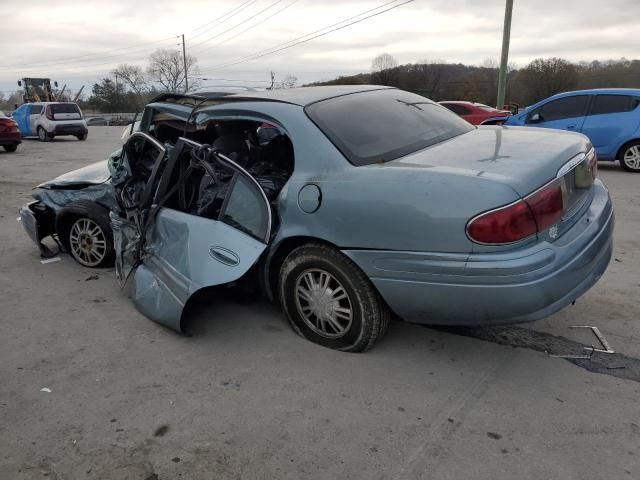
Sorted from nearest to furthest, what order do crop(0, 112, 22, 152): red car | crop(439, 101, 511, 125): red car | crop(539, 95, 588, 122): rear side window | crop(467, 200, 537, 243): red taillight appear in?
1. crop(467, 200, 537, 243): red taillight
2. crop(539, 95, 588, 122): rear side window
3. crop(439, 101, 511, 125): red car
4. crop(0, 112, 22, 152): red car

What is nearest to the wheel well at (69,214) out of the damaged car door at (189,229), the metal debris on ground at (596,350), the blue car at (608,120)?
the damaged car door at (189,229)

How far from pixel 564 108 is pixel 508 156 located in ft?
28.5

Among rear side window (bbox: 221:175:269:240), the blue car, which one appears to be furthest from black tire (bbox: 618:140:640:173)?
rear side window (bbox: 221:175:269:240)

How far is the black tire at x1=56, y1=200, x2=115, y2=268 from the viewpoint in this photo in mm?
4746

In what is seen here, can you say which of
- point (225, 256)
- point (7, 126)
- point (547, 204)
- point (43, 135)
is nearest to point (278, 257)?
point (225, 256)

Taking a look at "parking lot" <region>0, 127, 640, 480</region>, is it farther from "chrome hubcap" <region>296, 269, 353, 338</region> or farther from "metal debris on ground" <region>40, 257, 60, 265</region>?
"metal debris on ground" <region>40, 257, 60, 265</region>

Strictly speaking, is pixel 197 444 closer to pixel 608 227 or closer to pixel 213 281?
pixel 213 281

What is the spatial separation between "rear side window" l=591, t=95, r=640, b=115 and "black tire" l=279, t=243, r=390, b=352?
8978mm

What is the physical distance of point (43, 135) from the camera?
21516 millimetres

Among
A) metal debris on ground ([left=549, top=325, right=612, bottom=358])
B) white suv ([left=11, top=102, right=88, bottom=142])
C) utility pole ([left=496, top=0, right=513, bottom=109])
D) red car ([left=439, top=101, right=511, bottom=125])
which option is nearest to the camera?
metal debris on ground ([left=549, top=325, right=612, bottom=358])

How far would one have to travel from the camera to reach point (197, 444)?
8.17 ft

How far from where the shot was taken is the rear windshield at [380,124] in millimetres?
3170

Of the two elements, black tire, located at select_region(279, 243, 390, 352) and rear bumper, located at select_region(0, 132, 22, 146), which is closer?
black tire, located at select_region(279, 243, 390, 352)

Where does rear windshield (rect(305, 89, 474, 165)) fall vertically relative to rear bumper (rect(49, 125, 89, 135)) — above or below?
above
